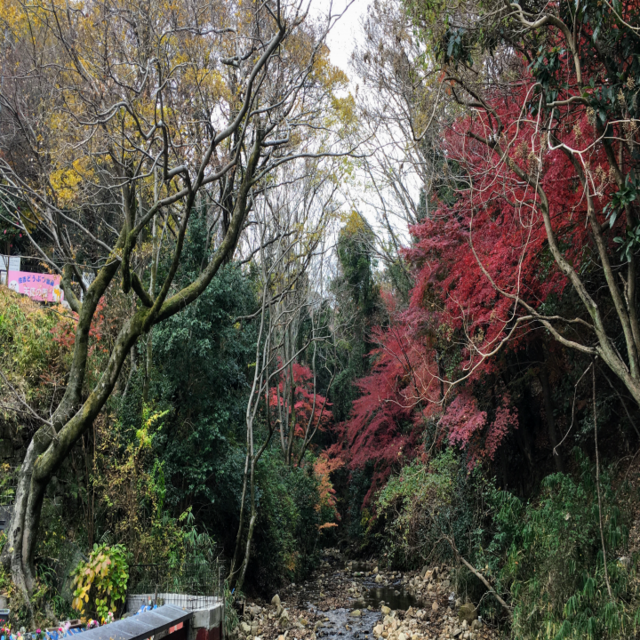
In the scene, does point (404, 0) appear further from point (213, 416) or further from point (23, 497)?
point (23, 497)

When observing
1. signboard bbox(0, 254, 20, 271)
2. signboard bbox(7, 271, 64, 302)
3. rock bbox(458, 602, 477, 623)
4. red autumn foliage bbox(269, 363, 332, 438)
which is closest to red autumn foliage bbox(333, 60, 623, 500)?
rock bbox(458, 602, 477, 623)

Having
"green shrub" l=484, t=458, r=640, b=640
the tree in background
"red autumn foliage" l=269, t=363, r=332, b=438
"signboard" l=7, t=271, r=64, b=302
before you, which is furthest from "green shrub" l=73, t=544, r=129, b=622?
"red autumn foliage" l=269, t=363, r=332, b=438

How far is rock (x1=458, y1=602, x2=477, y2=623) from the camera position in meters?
8.14

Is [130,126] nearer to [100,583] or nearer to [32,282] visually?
[100,583]

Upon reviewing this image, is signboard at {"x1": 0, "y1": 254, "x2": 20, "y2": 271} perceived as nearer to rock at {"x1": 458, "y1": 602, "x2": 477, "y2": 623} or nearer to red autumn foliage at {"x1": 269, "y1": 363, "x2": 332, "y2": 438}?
red autumn foliage at {"x1": 269, "y1": 363, "x2": 332, "y2": 438}

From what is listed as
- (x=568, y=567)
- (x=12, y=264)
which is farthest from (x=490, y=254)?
(x=12, y=264)

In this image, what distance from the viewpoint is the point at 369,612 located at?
10.2 metres

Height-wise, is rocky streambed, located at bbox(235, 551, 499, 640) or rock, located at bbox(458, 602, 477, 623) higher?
rock, located at bbox(458, 602, 477, 623)

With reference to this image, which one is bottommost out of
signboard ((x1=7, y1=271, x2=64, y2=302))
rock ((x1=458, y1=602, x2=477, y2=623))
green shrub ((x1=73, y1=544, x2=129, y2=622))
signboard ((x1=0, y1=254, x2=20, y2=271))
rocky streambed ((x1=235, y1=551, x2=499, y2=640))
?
rocky streambed ((x1=235, y1=551, x2=499, y2=640))

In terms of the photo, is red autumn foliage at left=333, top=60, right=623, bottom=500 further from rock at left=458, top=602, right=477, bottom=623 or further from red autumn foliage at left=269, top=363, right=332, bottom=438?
red autumn foliage at left=269, top=363, right=332, bottom=438

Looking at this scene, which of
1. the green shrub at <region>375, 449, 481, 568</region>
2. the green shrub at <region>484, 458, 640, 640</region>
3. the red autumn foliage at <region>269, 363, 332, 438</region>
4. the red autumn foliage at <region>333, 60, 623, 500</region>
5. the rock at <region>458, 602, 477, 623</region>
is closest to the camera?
the green shrub at <region>484, 458, 640, 640</region>

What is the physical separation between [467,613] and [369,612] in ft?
8.54

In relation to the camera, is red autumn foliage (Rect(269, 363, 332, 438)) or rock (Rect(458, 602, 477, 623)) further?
red autumn foliage (Rect(269, 363, 332, 438))

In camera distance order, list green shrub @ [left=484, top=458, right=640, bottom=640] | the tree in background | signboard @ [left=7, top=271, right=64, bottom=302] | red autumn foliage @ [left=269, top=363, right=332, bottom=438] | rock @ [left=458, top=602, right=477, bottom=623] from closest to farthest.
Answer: green shrub @ [left=484, top=458, right=640, bottom=640] → the tree in background → rock @ [left=458, top=602, right=477, bottom=623] → signboard @ [left=7, top=271, right=64, bottom=302] → red autumn foliage @ [left=269, top=363, right=332, bottom=438]
